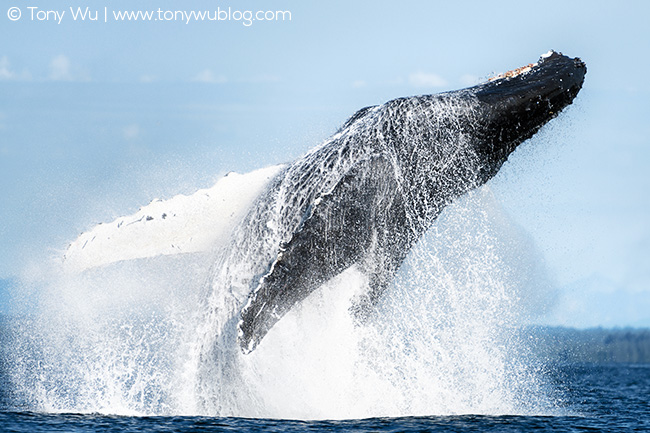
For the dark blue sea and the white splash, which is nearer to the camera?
the dark blue sea

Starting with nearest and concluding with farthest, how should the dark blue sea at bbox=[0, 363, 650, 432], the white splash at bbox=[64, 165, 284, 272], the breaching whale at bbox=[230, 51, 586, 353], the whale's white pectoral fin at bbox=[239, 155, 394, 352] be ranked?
the whale's white pectoral fin at bbox=[239, 155, 394, 352]
the dark blue sea at bbox=[0, 363, 650, 432]
the breaching whale at bbox=[230, 51, 586, 353]
the white splash at bbox=[64, 165, 284, 272]

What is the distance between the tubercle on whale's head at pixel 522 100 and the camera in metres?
10.2

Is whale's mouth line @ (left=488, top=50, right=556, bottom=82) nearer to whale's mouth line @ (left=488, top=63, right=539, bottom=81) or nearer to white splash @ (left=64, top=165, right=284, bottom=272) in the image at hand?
whale's mouth line @ (left=488, top=63, right=539, bottom=81)

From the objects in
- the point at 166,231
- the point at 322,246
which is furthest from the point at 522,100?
the point at 166,231

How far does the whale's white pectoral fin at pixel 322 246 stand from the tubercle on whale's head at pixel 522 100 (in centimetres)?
144

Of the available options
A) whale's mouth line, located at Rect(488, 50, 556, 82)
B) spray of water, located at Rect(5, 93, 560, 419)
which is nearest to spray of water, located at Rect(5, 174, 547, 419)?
spray of water, located at Rect(5, 93, 560, 419)

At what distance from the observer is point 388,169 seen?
10203mm

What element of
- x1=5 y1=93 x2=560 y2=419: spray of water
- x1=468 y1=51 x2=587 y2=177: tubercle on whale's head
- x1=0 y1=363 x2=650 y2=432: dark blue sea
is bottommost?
x1=0 y1=363 x2=650 y2=432: dark blue sea

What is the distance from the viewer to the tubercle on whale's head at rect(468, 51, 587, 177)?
33.6 ft

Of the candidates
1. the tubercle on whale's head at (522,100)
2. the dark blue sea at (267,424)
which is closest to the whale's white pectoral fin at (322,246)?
the dark blue sea at (267,424)

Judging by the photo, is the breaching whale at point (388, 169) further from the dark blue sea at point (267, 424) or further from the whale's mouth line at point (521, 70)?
the dark blue sea at point (267, 424)

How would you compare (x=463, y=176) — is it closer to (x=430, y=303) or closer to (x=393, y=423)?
(x=430, y=303)

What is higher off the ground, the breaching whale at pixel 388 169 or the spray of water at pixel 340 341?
the breaching whale at pixel 388 169

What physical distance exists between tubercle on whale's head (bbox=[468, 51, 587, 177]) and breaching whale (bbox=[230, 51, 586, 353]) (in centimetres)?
1
